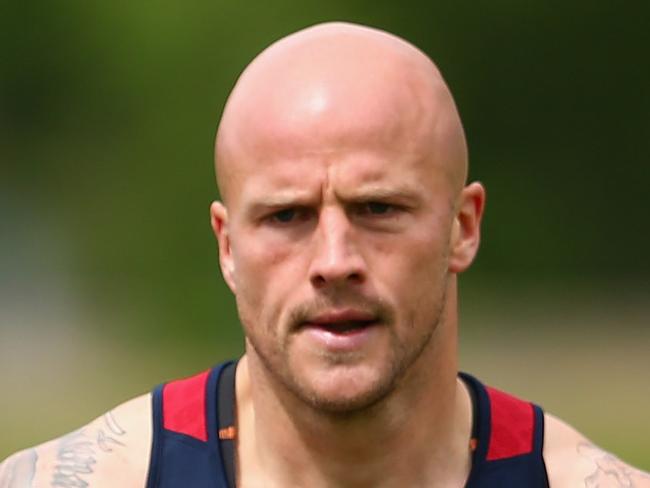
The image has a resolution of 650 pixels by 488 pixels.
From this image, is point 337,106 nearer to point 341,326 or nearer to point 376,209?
point 376,209

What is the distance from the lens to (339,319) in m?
3.89

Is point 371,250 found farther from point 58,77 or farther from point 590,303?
point 58,77

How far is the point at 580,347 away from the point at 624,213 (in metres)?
3.41

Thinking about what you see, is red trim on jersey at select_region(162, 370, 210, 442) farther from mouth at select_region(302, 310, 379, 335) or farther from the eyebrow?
the eyebrow

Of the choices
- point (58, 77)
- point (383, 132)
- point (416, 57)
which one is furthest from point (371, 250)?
point (58, 77)

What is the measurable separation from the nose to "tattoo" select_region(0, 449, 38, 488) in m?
1.01

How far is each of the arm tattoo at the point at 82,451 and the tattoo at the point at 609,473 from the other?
120 centimetres

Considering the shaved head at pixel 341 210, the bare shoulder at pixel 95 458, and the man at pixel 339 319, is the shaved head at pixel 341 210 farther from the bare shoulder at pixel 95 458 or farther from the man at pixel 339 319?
the bare shoulder at pixel 95 458

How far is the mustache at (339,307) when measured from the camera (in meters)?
3.87

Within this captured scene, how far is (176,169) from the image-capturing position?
17719 millimetres

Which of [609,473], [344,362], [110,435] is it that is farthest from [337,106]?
[609,473]

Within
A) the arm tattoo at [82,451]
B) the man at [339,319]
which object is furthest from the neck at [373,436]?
the arm tattoo at [82,451]

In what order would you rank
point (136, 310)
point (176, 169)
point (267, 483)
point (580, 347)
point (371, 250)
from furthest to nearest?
1. point (176, 169)
2. point (136, 310)
3. point (580, 347)
4. point (267, 483)
5. point (371, 250)

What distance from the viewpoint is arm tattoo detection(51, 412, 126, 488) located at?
4301 mm
